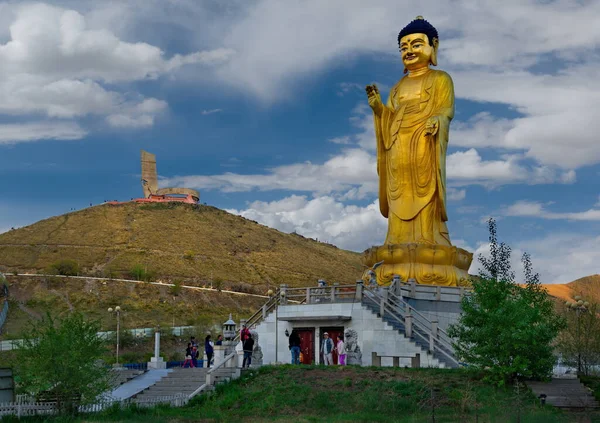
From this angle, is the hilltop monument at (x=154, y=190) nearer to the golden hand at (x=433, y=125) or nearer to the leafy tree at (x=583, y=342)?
the golden hand at (x=433, y=125)

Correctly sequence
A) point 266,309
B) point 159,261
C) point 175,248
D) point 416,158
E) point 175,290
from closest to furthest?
point 266,309
point 416,158
point 175,290
point 159,261
point 175,248

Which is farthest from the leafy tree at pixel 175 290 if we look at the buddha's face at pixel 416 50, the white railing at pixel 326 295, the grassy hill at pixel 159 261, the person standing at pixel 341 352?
the person standing at pixel 341 352

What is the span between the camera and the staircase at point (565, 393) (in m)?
19.4

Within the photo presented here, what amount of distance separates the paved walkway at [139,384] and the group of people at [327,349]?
429 cm

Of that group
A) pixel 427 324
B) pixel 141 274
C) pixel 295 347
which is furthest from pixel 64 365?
pixel 141 274

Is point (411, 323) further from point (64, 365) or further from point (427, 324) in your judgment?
point (64, 365)

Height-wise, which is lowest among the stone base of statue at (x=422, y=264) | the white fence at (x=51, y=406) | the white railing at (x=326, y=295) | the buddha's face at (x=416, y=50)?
the white fence at (x=51, y=406)

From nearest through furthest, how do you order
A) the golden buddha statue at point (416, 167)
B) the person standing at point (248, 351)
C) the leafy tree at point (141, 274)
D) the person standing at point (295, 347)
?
the person standing at point (248, 351), the person standing at point (295, 347), the golden buddha statue at point (416, 167), the leafy tree at point (141, 274)

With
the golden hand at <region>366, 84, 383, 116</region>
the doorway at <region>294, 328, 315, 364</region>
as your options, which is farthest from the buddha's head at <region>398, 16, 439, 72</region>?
the doorway at <region>294, 328, 315, 364</region>

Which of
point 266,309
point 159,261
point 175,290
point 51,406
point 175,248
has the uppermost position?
point 175,248

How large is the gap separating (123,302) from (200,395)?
143 ft

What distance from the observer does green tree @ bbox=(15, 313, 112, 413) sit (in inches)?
768

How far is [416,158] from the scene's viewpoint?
3253 centimetres

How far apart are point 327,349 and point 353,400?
19.0ft
